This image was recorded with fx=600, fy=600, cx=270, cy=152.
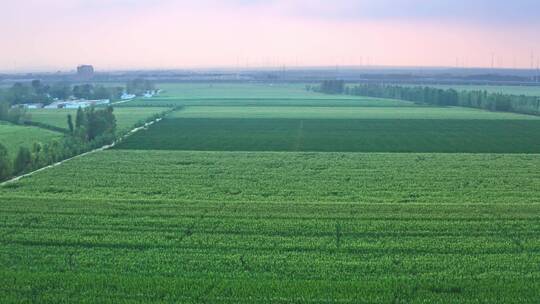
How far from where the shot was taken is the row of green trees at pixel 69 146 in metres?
29.2

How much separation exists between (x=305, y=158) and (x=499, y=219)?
15.2 metres

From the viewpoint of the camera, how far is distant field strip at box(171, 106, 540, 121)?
60219 mm

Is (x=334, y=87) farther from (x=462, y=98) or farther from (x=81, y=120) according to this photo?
(x=81, y=120)

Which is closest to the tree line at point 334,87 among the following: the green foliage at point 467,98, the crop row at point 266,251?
the green foliage at point 467,98

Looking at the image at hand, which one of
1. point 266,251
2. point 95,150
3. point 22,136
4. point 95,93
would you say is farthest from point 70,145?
point 95,93

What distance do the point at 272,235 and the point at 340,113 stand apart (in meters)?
47.3

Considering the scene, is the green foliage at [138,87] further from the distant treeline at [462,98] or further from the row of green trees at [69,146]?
the row of green trees at [69,146]

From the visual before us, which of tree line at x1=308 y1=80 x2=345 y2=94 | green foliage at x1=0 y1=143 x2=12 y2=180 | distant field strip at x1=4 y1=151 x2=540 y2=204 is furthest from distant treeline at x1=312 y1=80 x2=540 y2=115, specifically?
green foliage at x1=0 y1=143 x2=12 y2=180

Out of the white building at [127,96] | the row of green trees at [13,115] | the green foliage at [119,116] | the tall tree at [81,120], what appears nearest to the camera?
the tall tree at [81,120]

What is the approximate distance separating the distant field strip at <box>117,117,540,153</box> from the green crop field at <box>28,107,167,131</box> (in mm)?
3142

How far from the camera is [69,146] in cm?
3625

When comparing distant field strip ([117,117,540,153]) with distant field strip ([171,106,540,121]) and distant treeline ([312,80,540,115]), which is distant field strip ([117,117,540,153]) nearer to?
distant field strip ([171,106,540,121])

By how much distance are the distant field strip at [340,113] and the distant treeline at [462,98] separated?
4.66 m

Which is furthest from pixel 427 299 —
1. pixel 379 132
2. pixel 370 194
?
pixel 379 132
